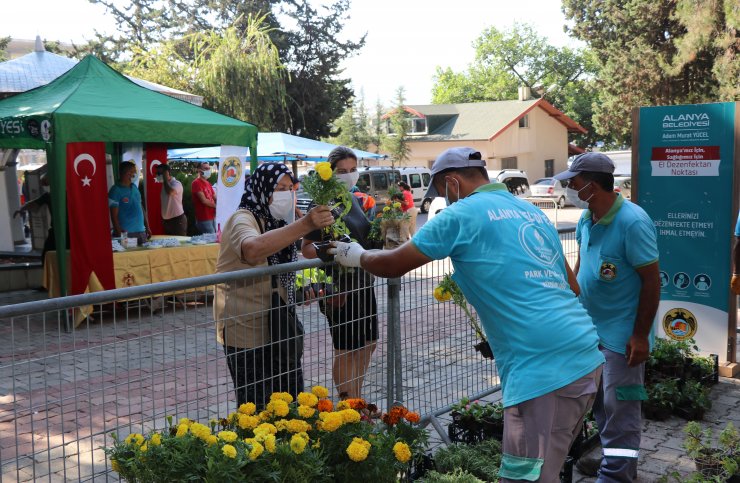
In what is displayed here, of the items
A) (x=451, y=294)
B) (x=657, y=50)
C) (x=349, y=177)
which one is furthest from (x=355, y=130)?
(x=451, y=294)

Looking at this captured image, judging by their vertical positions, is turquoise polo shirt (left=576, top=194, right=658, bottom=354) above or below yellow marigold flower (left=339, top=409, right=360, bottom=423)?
above

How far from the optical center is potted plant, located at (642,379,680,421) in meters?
5.25

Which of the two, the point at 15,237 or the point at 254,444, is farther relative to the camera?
the point at 15,237

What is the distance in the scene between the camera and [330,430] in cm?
295

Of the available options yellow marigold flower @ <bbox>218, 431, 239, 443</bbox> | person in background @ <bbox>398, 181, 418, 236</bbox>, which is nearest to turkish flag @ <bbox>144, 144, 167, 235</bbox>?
person in background @ <bbox>398, 181, 418, 236</bbox>

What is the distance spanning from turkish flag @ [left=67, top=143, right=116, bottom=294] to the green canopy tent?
6.7 inches

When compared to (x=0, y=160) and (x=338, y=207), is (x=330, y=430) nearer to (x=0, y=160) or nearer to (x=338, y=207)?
(x=338, y=207)

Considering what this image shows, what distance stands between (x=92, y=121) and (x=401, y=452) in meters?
7.54

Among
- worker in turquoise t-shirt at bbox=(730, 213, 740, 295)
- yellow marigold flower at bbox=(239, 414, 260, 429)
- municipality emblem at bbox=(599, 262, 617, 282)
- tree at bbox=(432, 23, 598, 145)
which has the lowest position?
yellow marigold flower at bbox=(239, 414, 260, 429)

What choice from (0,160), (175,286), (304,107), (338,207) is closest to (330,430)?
(175,286)

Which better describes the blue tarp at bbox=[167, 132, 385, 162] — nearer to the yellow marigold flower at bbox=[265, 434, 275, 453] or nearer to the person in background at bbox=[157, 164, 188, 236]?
the person in background at bbox=[157, 164, 188, 236]

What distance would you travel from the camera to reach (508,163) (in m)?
50.3

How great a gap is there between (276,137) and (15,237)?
8.47 m

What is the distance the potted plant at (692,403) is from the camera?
5234 millimetres
